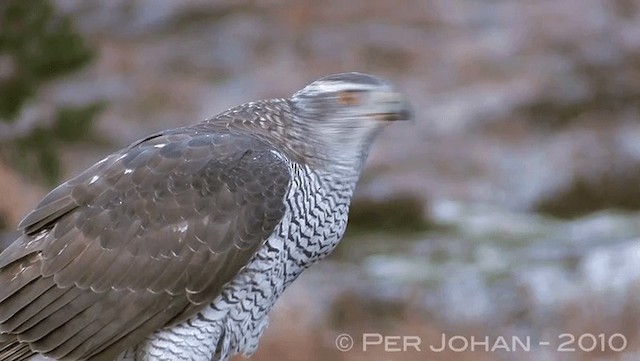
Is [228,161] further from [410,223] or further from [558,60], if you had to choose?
[558,60]

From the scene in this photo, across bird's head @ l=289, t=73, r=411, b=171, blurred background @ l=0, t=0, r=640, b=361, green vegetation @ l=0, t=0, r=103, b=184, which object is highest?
bird's head @ l=289, t=73, r=411, b=171

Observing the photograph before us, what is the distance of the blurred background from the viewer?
25.2 ft

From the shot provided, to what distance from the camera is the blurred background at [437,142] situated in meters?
7.70

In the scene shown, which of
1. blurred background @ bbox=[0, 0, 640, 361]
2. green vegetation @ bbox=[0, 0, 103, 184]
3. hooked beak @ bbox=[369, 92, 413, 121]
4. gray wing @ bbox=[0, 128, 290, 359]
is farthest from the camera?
blurred background @ bbox=[0, 0, 640, 361]

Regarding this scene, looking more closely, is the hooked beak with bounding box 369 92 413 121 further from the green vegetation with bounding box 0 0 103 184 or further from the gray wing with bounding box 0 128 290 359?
the green vegetation with bounding box 0 0 103 184

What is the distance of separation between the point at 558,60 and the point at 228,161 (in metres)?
6.89

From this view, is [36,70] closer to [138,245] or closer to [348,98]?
[138,245]

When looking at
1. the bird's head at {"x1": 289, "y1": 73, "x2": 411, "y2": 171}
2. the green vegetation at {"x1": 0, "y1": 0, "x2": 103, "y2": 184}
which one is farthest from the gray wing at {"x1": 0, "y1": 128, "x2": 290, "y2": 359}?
the green vegetation at {"x1": 0, "y1": 0, "x2": 103, "y2": 184}

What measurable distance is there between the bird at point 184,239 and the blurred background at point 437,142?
8.33 ft

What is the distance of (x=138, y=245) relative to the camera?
3.89m

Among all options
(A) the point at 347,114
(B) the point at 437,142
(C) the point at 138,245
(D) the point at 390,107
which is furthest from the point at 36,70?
(B) the point at 437,142

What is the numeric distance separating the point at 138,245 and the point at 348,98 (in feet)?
3.11

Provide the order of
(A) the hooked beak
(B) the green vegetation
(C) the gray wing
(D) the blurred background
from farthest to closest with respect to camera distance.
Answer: (D) the blurred background → (B) the green vegetation → (A) the hooked beak → (C) the gray wing

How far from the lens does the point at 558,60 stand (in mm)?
10148
